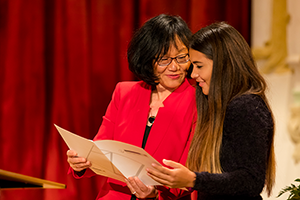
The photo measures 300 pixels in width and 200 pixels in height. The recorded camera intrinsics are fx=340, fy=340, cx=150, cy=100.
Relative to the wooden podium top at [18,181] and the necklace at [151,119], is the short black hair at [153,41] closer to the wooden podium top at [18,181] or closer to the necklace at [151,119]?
the necklace at [151,119]

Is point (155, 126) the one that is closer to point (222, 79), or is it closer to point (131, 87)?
point (131, 87)

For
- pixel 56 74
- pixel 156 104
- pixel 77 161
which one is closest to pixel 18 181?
pixel 77 161

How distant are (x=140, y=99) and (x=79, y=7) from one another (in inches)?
42.8

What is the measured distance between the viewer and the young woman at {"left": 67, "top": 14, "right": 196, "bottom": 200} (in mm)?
1469

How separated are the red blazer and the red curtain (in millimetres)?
685

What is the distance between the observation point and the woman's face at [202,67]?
3.86ft

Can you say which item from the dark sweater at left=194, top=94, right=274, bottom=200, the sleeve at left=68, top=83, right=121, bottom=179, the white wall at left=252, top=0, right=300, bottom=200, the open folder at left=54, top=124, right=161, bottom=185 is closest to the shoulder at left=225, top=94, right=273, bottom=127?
the dark sweater at left=194, top=94, right=274, bottom=200

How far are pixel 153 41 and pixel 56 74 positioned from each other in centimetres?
103

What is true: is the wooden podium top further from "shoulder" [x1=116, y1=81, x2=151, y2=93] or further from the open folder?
"shoulder" [x1=116, y1=81, x2=151, y2=93]

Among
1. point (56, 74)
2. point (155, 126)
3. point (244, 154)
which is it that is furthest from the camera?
point (56, 74)

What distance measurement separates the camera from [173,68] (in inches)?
60.1

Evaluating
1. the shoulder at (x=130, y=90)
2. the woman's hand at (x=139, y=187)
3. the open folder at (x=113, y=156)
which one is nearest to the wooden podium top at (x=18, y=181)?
the open folder at (x=113, y=156)

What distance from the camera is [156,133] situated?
148 centimetres

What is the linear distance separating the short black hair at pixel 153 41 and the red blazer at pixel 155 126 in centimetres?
10
